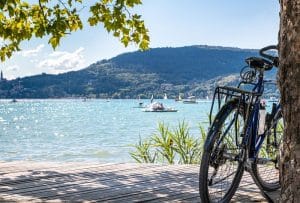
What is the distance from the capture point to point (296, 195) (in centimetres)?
173

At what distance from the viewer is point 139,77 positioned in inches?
3954

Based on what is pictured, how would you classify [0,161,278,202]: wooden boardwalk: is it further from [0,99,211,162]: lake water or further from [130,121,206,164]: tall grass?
[0,99,211,162]: lake water

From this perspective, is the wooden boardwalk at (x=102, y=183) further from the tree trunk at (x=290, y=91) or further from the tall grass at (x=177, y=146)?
the tree trunk at (x=290, y=91)

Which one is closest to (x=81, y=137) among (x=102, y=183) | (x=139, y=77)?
(x=102, y=183)

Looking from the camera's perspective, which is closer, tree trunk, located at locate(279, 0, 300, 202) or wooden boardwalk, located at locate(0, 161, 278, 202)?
tree trunk, located at locate(279, 0, 300, 202)

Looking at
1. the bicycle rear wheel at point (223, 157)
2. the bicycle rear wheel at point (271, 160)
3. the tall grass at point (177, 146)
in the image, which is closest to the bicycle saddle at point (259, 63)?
the bicycle rear wheel at point (223, 157)

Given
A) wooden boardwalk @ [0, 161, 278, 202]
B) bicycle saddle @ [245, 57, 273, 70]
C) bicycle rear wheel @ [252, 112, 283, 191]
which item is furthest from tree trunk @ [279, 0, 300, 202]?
wooden boardwalk @ [0, 161, 278, 202]

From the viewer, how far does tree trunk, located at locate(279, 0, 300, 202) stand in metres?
1.71

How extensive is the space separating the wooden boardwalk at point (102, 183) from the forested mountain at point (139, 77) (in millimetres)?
83902

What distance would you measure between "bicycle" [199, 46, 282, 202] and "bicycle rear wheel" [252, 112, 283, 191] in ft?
0.32

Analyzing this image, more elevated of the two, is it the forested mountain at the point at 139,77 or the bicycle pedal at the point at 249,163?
the forested mountain at the point at 139,77

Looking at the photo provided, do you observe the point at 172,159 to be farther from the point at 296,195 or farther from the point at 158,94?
the point at 158,94

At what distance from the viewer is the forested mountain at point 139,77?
9606cm

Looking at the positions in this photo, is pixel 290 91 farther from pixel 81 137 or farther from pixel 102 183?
pixel 81 137
